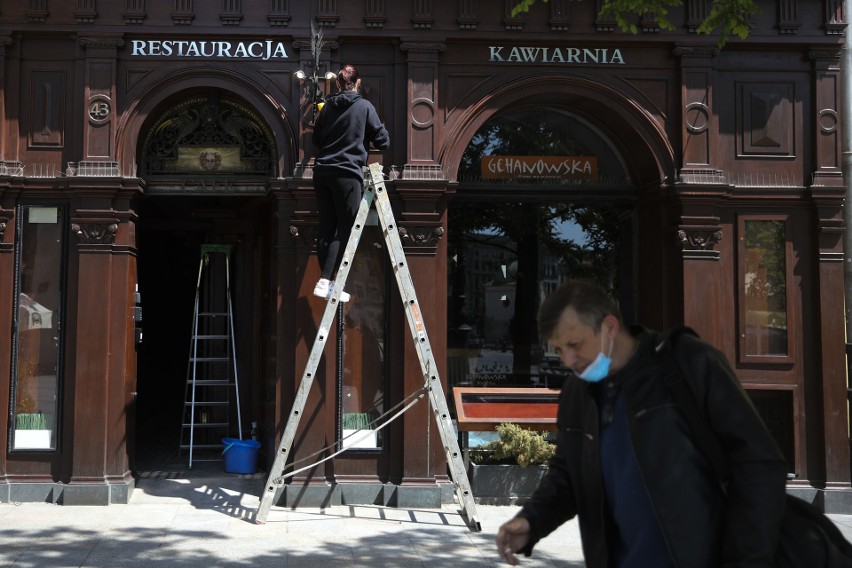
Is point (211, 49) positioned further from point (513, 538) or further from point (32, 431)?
point (513, 538)

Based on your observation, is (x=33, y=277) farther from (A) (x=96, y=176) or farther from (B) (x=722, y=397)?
(B) (x=722, y=397)

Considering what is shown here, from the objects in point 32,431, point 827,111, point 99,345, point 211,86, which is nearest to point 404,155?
point 211,86

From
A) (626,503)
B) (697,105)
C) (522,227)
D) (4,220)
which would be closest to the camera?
(626,503)

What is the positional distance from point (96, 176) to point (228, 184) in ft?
4.27

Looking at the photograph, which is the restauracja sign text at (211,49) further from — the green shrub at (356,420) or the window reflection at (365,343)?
the green shrub at (356,420)

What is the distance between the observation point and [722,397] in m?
2.60

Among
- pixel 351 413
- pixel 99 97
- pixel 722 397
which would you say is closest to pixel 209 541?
pixel 351 413

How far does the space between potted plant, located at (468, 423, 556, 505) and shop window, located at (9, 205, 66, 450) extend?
4.24 metres

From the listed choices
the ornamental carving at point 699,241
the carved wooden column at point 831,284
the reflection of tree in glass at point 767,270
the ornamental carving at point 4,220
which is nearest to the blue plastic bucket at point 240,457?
the ornamental carving at point 4,220

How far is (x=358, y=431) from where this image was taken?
A: 8203 mm

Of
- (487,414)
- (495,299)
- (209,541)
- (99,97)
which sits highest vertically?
(99,97)

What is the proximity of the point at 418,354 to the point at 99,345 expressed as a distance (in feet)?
10.5

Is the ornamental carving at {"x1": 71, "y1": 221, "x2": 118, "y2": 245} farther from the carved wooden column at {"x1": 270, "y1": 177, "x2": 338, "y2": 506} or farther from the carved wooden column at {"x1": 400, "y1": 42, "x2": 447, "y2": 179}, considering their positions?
the carved wooden column at {"x1": 400, "y1": 42, "x2": 447, "y2": 179}

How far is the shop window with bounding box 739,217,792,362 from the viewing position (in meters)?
8.51
